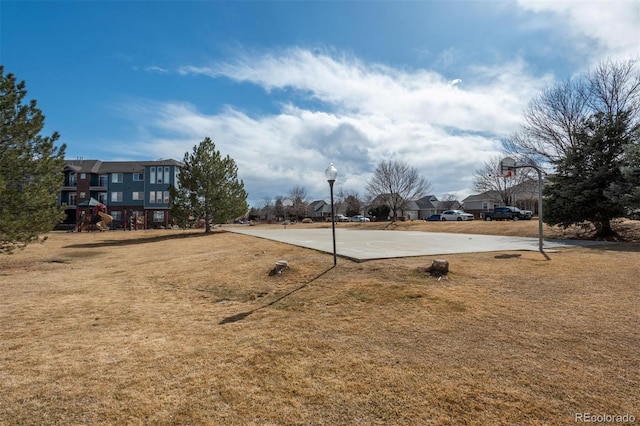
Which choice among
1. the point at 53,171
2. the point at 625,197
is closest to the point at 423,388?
the point at 53,171

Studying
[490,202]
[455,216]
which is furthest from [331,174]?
[490,202]

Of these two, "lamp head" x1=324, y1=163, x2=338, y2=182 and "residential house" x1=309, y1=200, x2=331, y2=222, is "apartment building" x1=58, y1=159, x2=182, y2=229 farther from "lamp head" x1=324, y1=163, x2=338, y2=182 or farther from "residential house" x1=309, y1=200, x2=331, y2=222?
"residential house" x1=309, y1=200, x2=331, y2=222

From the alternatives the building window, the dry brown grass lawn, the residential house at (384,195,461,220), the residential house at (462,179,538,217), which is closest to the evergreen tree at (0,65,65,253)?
the dry brown grass lawn

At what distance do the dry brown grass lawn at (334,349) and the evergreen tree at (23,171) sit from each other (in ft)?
14.5

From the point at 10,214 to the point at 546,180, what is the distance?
25.4 m

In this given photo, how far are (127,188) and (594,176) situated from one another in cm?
5166

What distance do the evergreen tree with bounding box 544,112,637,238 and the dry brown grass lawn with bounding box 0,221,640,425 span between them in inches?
454

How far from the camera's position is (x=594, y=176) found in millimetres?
17641

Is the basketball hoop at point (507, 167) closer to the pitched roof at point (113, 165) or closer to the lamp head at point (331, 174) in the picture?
the lamp head at point (331, 174)

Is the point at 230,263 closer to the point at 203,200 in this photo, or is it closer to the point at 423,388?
the point at 423,388

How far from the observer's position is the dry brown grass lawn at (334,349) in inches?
118

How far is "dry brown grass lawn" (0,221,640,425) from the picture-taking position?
299 centimetres

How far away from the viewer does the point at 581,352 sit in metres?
3.97

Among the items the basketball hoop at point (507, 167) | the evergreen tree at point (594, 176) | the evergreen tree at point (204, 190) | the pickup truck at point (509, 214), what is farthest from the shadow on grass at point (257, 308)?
the pickup truck at point (509, 214)
